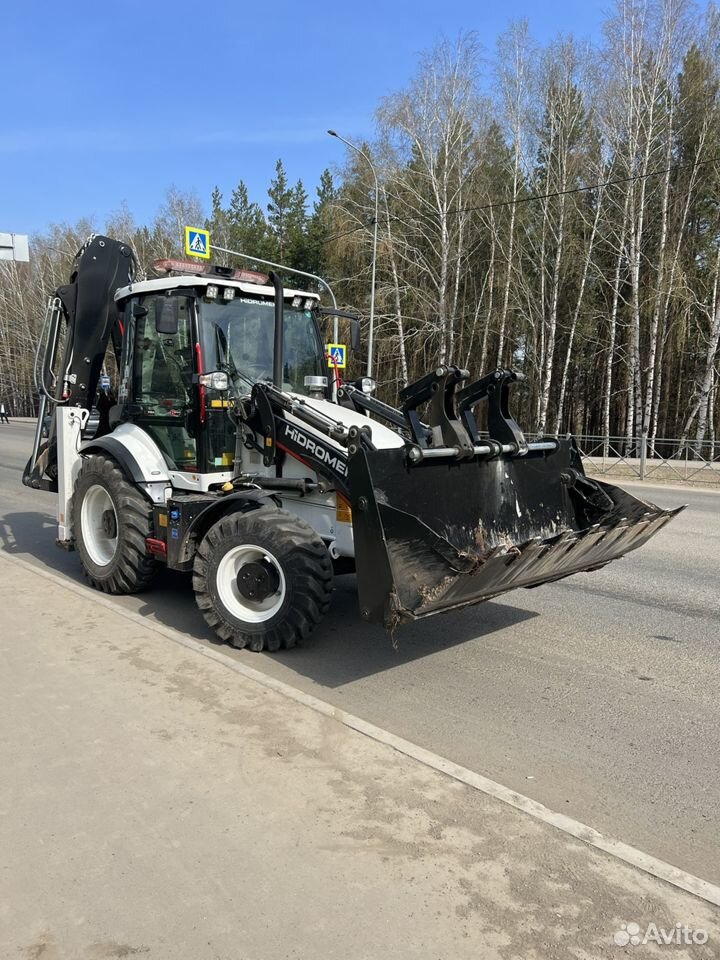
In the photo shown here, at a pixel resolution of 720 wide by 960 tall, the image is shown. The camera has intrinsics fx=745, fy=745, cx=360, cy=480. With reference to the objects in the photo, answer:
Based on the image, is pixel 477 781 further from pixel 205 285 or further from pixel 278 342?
pixel 205 285

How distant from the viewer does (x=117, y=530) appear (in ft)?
21.9

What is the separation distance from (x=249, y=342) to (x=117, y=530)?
6.78 ft

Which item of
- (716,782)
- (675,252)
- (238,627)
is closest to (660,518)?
(716,782)

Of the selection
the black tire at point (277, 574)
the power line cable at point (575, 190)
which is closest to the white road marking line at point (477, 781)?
the black tire at point (277, 574)

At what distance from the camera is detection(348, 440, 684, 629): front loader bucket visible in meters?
4.39

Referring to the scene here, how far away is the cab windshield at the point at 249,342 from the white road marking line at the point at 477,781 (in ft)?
7.24

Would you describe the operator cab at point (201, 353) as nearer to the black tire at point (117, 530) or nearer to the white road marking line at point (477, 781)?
the black tire at point (117, 530)

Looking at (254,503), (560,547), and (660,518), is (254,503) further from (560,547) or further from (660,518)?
(660,518)

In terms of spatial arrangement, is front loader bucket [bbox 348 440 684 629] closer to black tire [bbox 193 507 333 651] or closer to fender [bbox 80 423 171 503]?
black tire [bbox 193 507 333 651]

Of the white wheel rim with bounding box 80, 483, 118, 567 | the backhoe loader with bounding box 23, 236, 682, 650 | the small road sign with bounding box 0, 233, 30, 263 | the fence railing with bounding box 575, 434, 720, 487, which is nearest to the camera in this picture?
the backhoe loader with bounding box 23, 236, 682, 650

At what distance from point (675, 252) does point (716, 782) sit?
27.4 m

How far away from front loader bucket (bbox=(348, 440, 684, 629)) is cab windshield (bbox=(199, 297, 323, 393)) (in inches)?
79.1

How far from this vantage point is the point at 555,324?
3012 cm
